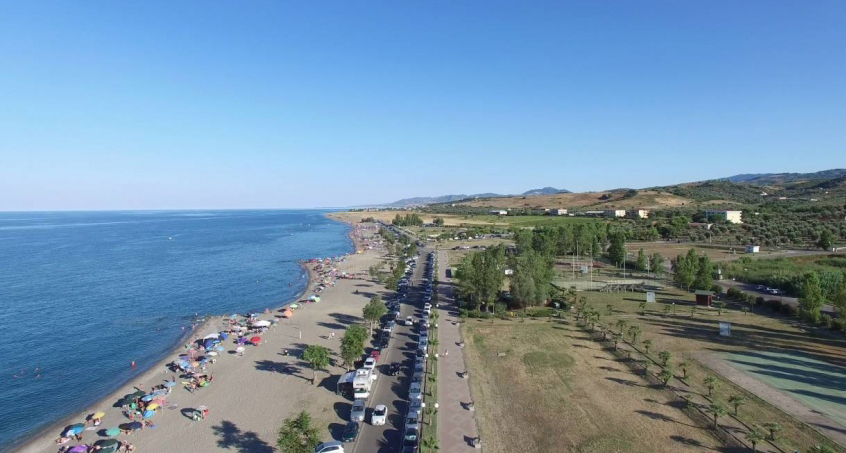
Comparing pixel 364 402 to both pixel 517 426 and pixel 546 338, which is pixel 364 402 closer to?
pixel 517 426

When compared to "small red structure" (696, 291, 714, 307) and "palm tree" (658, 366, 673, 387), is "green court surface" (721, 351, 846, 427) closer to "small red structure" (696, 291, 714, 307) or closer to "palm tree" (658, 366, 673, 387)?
"palm tree" (658, 366, 673, 387)

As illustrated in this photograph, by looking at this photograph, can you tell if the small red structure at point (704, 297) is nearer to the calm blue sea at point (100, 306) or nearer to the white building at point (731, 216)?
the calm blue sea at point (100, 306)

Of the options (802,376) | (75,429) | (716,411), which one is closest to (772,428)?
(716,411)

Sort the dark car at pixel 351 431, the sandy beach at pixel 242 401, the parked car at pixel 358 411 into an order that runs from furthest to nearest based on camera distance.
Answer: the sandy beach at pixel 242 401 < the parked car at pixel 358 411 < the dark car at pixel 351 431

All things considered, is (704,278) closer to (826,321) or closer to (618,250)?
(826,321)

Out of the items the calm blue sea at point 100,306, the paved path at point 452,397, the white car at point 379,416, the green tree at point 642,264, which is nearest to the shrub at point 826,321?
the green tree at point 642,264

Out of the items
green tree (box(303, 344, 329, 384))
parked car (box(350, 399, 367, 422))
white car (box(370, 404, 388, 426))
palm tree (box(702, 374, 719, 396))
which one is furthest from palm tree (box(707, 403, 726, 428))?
green tree (box(303, 344, 329, 384))
